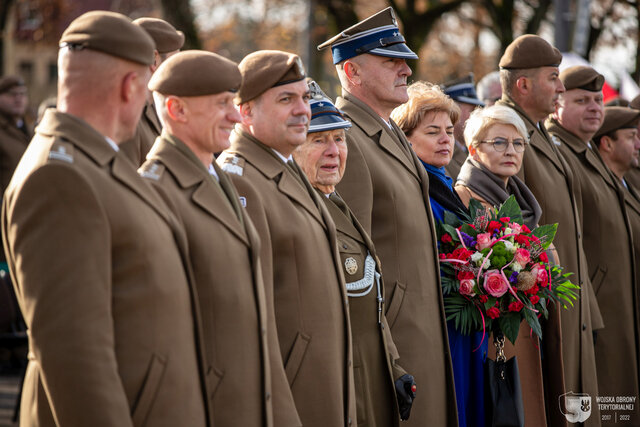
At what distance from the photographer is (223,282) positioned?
10.9 ft

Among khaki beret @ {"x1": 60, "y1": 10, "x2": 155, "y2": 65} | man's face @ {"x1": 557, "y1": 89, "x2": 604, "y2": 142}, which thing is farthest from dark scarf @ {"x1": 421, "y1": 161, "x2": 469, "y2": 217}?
khaki beret @ {"x1": 60, "y1": 10, "x2": 155, "y2": 65}

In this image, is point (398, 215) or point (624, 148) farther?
point (624, 148)

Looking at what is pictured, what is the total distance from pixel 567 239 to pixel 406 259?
1.88 metres

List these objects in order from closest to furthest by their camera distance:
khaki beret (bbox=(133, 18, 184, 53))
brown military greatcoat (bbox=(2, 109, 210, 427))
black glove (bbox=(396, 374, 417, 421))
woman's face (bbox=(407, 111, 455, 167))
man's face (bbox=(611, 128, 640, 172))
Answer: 1. brown military greatcoat (bbox=(2, 109, 210, 427))
2. black glove (bbox=(396, 374, 417, 421))
3. khaki beret (bbox=(133, 18, 184, 53))
4. woman's face (bbox=(407, 111, 455, 167))
5. man's face (bbox=(611, 128, 640, 172))

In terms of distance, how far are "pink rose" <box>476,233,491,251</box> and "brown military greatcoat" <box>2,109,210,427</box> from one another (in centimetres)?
244

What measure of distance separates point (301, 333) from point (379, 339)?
0.76 metres

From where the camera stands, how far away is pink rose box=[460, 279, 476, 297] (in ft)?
16.9

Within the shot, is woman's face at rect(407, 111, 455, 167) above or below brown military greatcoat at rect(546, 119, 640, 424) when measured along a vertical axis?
above

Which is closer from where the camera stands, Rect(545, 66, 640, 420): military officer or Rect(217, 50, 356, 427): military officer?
Rect(217, 50, 356, 427): military officer

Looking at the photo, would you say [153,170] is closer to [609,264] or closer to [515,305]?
[515,305]

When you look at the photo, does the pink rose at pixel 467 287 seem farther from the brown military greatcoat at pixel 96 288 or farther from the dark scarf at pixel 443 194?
the brown military greatcoat at pixel 96 288

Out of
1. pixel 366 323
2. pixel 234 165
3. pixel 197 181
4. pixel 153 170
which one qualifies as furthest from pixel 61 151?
pixel 366 323

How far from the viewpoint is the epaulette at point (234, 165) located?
3877mm

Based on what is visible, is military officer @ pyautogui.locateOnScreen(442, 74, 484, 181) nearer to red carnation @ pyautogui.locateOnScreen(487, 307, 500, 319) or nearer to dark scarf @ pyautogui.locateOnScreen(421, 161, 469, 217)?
dark scarf @ pyautogui.locateOnScreen(421, 161, 469, 217)
